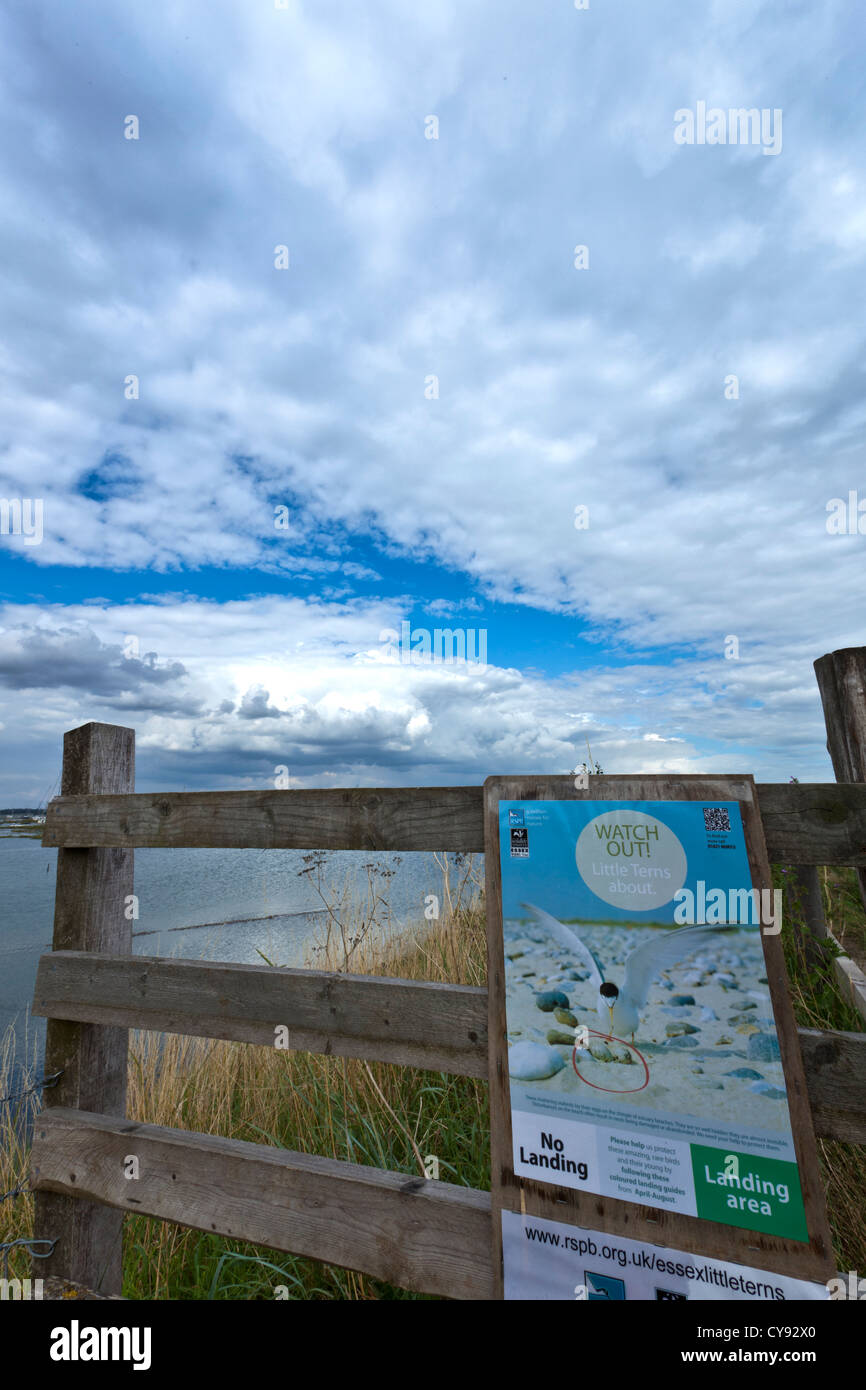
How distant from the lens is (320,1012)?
218cm

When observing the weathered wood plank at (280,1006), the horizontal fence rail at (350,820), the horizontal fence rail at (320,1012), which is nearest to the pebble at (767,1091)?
the horizontal fence rail at (320,1012)

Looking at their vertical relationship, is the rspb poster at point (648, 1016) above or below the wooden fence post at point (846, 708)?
below

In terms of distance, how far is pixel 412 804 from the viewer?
214 cm

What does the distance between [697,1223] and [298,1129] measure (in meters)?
2.88

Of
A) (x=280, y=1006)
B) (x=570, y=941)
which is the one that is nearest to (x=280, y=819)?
(x=280, y=1006)

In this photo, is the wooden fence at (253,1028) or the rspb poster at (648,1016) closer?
the rspb poster at (648,1016)

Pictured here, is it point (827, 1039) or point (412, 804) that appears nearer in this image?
point (827, 1039)

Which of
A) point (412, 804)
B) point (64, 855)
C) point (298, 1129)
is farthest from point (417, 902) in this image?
point (412, 804)

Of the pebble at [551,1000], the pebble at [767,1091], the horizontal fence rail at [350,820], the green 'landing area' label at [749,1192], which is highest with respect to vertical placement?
the horizontal fence rail at [350,820]

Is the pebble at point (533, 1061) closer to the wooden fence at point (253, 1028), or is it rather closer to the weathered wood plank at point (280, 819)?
the wooden fence at point (253, 1028)

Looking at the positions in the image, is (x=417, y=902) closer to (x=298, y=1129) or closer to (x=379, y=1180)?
(x=298, y=1129)

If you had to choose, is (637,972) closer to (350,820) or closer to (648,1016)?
(648,1016)

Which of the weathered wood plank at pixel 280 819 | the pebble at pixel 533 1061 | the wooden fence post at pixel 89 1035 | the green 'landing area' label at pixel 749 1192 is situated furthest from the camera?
the wooden fence post at pixel 89 1035

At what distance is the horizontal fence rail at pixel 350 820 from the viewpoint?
1776 mm
